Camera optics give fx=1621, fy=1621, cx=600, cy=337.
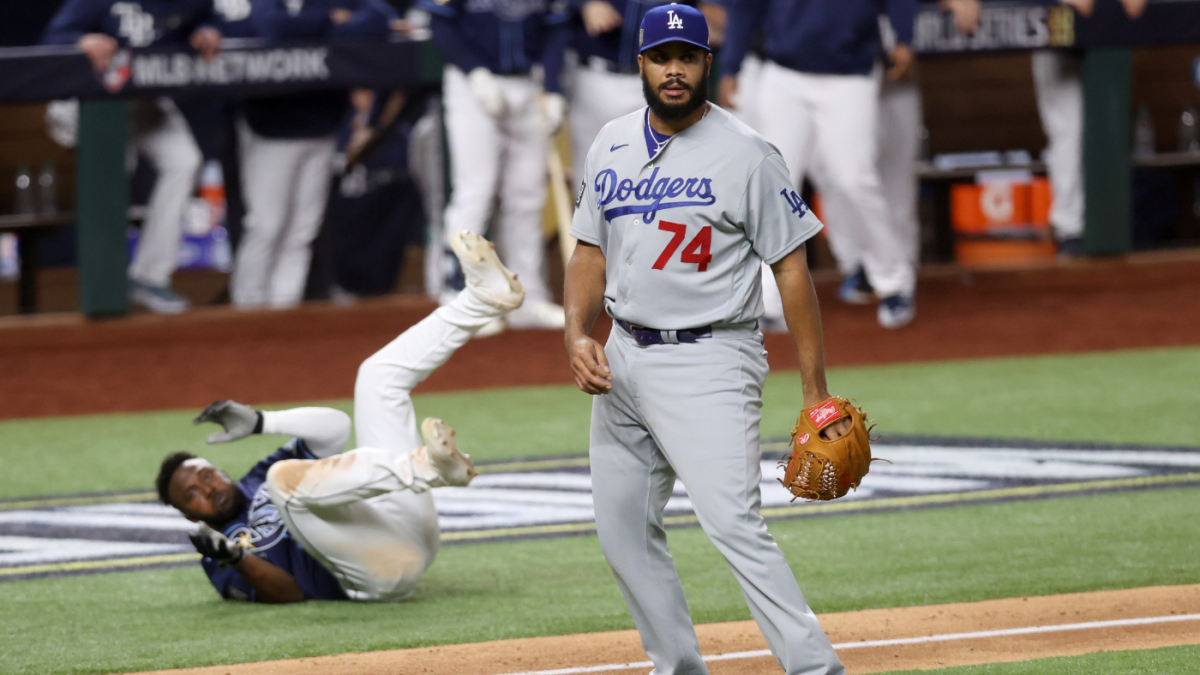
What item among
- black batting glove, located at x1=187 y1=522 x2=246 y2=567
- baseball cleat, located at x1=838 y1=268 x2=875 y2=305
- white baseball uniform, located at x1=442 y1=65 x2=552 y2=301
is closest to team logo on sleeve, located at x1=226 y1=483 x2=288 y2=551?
black batting glove, located at x1=187 y1=522 x2=246 y2=567

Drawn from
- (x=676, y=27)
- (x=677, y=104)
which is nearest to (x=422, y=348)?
(x=677, y=104)

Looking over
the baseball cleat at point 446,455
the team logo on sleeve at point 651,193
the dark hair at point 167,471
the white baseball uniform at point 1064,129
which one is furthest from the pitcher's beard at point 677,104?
the white baseball uniform at point 1064,129

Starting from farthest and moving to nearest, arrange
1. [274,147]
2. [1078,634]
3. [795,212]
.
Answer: [274,147]
[1078,634]
[795,212]

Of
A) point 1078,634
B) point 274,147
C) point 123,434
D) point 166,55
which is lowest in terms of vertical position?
point 123,434

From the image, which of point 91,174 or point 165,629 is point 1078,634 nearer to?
point 165,629

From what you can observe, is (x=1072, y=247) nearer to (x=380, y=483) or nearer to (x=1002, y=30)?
(x=1002, y=30)

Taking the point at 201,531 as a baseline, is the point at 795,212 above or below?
above

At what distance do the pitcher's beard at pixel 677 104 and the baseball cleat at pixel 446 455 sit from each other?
117cm

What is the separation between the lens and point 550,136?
30.5 feet

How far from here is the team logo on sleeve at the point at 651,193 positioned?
350 centimetres

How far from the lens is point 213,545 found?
14.6 ft

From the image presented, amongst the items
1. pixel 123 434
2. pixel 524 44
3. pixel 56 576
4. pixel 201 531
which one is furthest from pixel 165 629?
pixel 524 44

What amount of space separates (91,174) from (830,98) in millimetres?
4360

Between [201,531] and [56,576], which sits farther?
[56,576]
